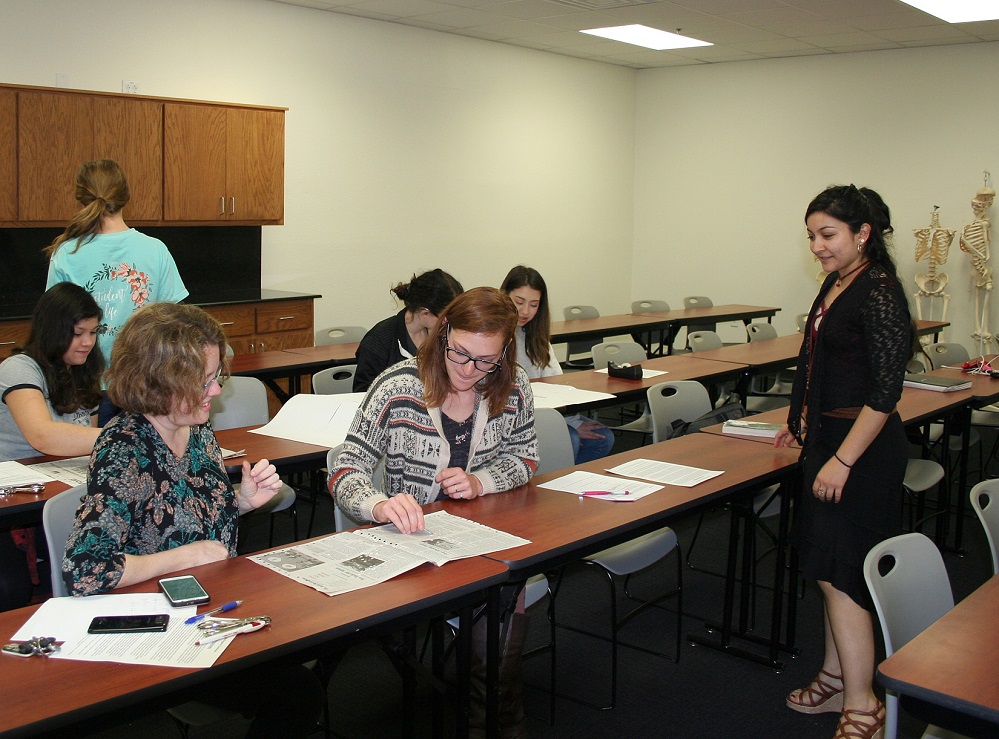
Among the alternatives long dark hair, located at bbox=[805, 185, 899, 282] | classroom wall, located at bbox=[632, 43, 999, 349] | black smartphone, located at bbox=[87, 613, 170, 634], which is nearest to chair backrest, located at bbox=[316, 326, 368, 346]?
long dark hair, located at bbox=[805, 185, 899, 282]

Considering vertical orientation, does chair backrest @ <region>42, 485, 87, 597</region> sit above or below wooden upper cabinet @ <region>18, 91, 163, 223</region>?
below

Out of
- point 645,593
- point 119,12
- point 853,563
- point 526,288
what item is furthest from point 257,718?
point 119,12

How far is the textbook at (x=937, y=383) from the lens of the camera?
15.8ft

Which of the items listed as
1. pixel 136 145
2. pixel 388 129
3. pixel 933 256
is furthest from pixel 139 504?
pixel 933 256

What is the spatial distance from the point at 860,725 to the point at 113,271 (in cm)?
331

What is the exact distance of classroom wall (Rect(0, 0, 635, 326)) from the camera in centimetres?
652

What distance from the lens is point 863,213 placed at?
276 centimetres

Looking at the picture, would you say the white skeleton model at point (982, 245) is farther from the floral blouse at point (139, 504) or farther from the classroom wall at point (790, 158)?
the floral blouse at point (139, 504)

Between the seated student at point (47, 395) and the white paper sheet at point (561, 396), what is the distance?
1.84 metres

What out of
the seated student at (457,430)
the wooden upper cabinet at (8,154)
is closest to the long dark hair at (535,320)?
the seated student at (457,430)

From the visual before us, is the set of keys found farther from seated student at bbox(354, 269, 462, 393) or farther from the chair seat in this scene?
seated student at bbox(354, 269, 462, 393)

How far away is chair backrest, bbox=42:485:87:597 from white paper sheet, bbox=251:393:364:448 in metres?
1.26

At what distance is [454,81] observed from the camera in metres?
8.65

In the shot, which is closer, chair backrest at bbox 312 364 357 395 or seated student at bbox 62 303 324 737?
seated student at bbox 62 303 324 737
